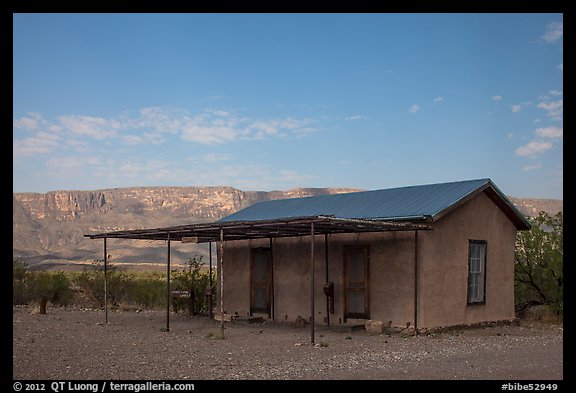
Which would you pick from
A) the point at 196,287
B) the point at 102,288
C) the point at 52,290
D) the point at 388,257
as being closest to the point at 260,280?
the point at 196,287

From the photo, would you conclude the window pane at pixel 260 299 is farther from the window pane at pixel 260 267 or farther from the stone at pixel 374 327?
the stone at pixel 374 327

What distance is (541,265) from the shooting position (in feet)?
71.3

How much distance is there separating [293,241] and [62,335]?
668cm

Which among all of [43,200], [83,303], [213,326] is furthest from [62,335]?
[43,200]

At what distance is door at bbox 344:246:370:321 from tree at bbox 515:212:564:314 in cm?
720

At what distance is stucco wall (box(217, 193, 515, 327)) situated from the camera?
16188 mm

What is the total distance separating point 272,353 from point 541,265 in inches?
500

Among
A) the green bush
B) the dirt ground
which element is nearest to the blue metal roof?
the dirt ground

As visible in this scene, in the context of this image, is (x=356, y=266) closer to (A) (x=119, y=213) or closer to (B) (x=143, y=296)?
(B) (x=143, y=296)

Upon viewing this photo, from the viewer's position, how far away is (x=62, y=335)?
52.9ft

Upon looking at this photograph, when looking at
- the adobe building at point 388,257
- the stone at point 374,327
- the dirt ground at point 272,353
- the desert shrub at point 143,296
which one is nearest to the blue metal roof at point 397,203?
the adobe building at point 388,257

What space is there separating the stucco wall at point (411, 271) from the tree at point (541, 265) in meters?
2.77
